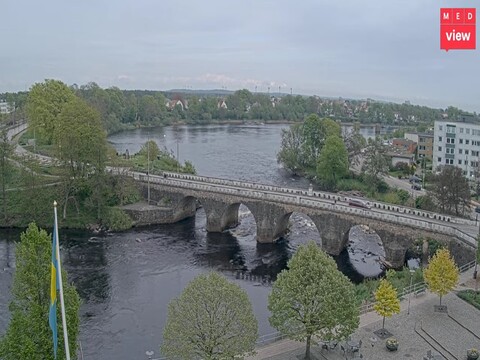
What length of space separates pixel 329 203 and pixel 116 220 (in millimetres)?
26996

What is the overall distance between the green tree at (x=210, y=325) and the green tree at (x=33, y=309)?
526 cm

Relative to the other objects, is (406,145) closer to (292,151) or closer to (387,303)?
(292,151)

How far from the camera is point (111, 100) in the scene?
188250 millimetres

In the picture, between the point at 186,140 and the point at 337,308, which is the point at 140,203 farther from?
the point at 186,140

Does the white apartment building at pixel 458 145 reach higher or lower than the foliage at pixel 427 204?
higher

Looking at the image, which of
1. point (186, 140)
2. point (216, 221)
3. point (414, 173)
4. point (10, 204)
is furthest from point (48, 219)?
point (186, 140)

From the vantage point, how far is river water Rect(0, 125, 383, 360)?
39.7 m

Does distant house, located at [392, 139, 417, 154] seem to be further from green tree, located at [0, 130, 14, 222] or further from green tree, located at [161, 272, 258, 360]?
green tree, located at [161, 272, 258, 360]

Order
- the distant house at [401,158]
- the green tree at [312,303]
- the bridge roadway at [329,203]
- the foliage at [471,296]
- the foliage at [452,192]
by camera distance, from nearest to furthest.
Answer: the green tree at [312,303] < the foliage at [471,296] < the bridge roadway at [329,203] < the foliage at [452,192] < the distant house at [401,158]

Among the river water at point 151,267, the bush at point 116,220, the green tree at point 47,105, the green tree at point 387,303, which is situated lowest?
the river water at point 151,267

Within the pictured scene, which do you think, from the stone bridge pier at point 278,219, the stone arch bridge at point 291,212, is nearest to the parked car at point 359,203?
the stone arch bridge at point 291,212

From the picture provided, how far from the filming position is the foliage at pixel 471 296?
1478 inches

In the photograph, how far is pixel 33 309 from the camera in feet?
73.0

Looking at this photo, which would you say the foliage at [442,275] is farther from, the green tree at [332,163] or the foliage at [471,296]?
the green tree at [332,163]
